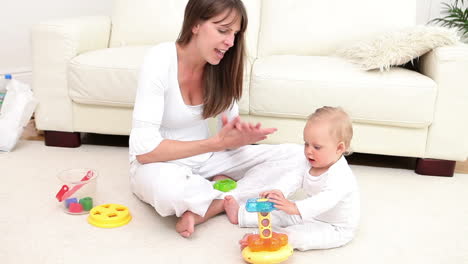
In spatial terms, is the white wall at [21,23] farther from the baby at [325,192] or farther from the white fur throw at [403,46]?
the baby at [325,192]

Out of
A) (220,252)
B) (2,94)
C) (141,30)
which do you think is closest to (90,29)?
(141,30)

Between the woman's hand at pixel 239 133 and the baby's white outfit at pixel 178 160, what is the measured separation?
18 cm

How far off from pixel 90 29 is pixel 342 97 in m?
1.33

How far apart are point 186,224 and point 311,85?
90 centimetres

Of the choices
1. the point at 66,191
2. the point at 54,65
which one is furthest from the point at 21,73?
the point at 66,191

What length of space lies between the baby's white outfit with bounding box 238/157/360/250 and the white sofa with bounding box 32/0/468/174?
2.23ft

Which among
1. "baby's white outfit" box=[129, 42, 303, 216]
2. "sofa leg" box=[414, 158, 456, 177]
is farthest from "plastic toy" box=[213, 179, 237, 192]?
"sofa leg" box=[414, 158, 456, 177]

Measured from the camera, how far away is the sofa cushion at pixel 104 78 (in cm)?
218

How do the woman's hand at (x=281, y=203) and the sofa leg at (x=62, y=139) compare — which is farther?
the sofa leg at (x=62, y=139)

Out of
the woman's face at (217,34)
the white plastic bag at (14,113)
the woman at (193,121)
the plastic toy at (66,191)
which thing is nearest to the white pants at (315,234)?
the woman at (193,121)

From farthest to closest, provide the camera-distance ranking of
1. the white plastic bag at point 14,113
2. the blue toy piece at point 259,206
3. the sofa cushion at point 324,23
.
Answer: the sofa cushion at point 324,23 → the white plastic bag at point 14,113 → the blue toy piece at point 259,206

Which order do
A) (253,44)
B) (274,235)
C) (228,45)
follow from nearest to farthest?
(274,235), (228,45), (253,44)

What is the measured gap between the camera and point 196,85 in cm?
170

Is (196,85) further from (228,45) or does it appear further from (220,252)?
(220,252)
